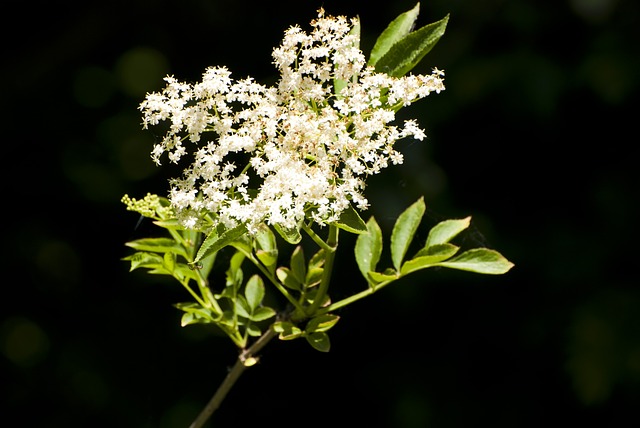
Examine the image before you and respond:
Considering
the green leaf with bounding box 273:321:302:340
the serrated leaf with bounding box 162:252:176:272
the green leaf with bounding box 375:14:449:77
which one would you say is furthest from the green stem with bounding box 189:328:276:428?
the green leaf with bounding box 375:14:449:77

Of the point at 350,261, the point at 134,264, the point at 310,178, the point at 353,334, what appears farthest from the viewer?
the point at 353,334

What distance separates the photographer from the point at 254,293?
98cm

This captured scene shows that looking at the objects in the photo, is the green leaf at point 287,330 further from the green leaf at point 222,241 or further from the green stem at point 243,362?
the green leaf at point 222,241

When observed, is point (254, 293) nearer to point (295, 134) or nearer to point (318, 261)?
point (318, 261)

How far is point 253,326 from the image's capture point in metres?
0.95

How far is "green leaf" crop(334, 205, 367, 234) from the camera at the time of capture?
28.0 inches

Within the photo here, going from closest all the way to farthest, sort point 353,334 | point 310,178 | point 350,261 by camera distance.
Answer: point 310,178
point 350,261
point 353,334

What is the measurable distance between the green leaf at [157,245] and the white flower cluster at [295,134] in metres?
0.16

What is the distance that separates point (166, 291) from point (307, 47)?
4.04ft

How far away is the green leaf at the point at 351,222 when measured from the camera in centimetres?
71

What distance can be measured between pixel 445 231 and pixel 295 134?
0.30 metres

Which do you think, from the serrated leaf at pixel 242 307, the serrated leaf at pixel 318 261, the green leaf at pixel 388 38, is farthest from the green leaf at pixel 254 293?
the green leaf at pixel 388 38

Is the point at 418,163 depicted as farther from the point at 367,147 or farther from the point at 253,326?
the point at 367,147

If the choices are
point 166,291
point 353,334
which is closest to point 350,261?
point 353,334
